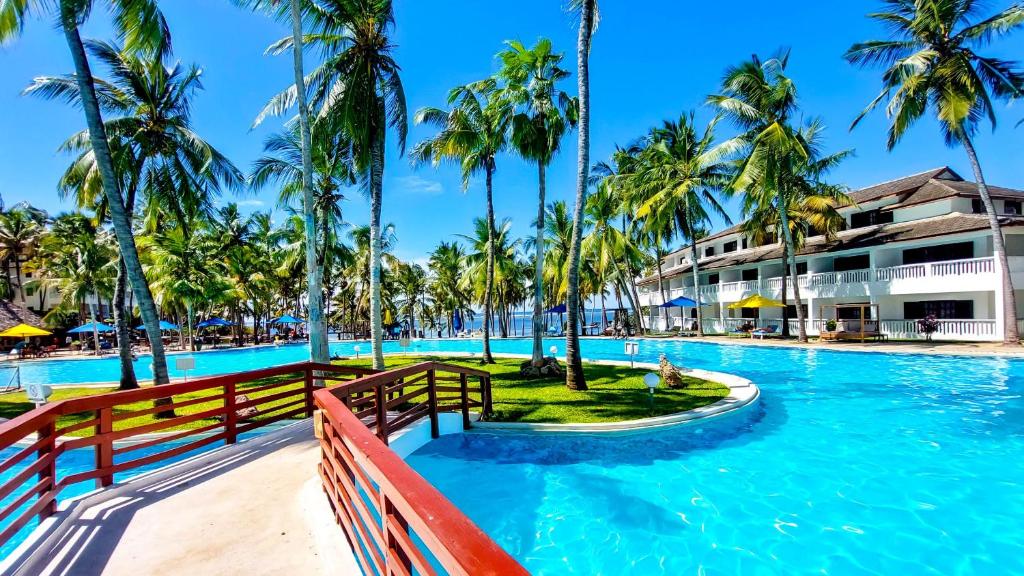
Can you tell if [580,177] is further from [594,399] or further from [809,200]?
[809,200]

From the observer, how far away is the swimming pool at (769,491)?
500 centimetres

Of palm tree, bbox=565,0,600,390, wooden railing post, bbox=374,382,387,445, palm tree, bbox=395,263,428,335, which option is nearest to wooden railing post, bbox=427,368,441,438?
wooden railing post, bbox=374,382,387,445

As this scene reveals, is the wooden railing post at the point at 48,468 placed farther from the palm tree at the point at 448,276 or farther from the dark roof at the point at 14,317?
the dark roof at the point at 14,317

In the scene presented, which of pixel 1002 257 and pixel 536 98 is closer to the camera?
pixel 536 98

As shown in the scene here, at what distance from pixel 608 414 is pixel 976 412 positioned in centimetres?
865

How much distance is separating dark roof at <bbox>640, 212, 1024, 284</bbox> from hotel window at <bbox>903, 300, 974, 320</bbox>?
4.43 metres

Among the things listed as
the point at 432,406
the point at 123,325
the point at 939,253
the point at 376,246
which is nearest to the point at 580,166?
the point at 376,246

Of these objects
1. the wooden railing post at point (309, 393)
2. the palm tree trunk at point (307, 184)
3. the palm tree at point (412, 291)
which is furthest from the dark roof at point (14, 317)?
the wooden railing post at point (309, 393)

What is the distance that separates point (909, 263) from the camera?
25047mm

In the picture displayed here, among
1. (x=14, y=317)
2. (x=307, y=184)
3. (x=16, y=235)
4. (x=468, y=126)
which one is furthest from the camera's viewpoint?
(x=16, y=235)

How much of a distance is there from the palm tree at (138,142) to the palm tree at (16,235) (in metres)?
40.7

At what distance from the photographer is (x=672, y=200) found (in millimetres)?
28328

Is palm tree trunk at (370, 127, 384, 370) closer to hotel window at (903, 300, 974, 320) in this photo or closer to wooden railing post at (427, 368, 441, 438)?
wooden railing post at (427, 368, 441, 438)

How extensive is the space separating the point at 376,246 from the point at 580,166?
630 centimetres
